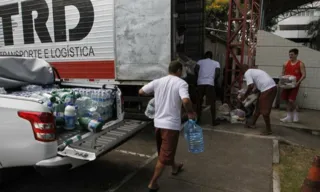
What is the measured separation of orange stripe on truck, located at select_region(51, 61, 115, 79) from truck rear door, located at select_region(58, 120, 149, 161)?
2042 mm

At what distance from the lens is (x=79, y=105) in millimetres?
3686

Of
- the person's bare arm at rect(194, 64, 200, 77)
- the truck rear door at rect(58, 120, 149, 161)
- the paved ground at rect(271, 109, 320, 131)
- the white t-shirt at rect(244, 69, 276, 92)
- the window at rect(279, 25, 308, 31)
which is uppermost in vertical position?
the window at rect(279, 25, 308, 31)

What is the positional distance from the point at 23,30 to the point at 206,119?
5.25 meters

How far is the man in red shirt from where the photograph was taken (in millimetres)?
6204

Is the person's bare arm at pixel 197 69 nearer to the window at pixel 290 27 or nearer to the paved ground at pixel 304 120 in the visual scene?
the paved ground at pixel 304 120

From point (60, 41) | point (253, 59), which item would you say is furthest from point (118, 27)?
point (253, 59)

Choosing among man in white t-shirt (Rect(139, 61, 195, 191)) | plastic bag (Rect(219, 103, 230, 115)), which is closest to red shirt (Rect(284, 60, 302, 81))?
plastic bag (Rect(219, 103, 230, 115))

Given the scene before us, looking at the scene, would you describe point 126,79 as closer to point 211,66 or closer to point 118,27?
point 118,27

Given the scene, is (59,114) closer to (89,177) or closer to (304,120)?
A: (89,177)

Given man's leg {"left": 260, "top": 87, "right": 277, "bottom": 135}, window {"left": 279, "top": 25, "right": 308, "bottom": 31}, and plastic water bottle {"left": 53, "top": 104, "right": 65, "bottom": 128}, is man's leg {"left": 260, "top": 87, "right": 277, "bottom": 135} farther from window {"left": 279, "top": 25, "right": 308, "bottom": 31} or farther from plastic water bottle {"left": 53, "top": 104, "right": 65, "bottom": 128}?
window {"left": 279, "top": 25, "right": 308, "bottom": 31}

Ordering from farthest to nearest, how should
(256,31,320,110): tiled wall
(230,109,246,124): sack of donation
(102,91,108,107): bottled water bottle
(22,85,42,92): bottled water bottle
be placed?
1. (256,31,320,110): tiled wall
2. (230,109,246,124): sack of donation
3. (22,85,42,92): bottled water bottle
4. (102,91,108,107): bottled water bottle

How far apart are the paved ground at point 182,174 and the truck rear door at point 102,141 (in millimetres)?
645

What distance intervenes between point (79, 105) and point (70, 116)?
40cm

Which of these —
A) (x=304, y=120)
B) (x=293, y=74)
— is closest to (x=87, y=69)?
(x=293, y=74)
